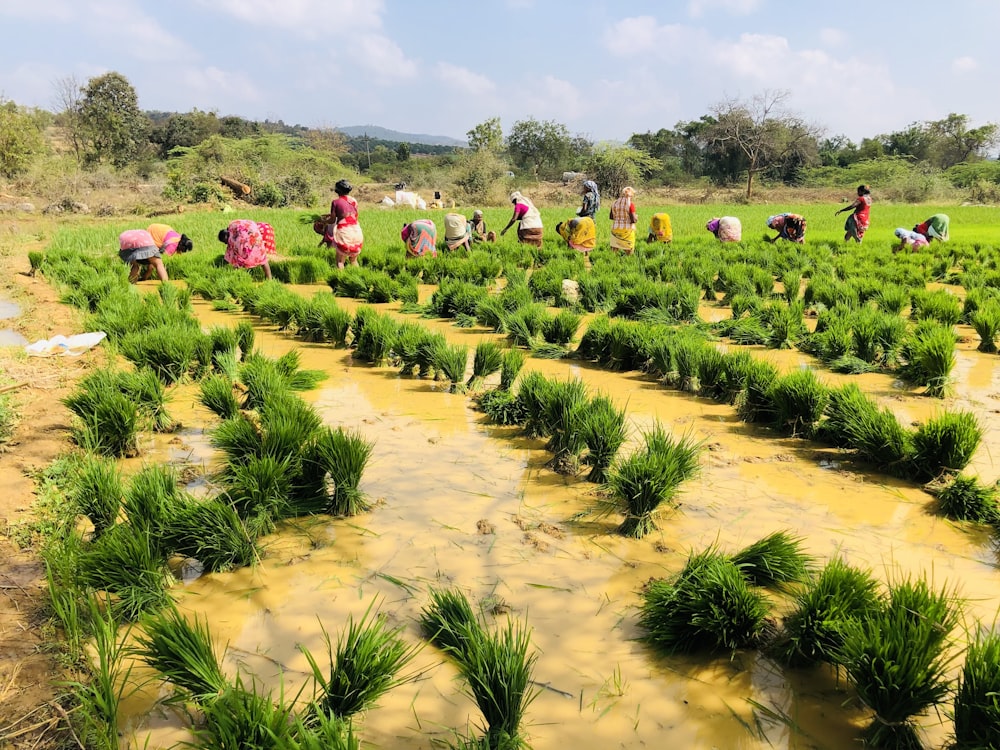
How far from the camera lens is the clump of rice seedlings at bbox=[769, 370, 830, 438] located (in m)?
3.89

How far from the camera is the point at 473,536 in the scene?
2844 millimetres

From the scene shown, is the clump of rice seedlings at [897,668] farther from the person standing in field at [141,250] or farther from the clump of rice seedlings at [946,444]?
the person standing in field at [141,250]

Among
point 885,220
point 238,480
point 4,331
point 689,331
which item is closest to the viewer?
point 238,480

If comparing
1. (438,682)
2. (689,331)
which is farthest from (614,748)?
(689,331)

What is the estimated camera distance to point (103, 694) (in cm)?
171

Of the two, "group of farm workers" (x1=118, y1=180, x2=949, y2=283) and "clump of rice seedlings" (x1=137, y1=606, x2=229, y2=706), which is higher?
"group of farm workers" (x1=118, y1=180, x2=949, y2=283)

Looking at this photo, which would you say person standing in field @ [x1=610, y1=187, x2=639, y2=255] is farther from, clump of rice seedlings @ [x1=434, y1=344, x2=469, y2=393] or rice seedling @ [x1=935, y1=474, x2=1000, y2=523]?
rice seedling @ [x1=935, y1=474, x2=1000, y2=523]

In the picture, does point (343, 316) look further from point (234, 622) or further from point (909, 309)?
point (909, 309)

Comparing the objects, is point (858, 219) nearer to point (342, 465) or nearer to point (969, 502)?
point (969, 502)

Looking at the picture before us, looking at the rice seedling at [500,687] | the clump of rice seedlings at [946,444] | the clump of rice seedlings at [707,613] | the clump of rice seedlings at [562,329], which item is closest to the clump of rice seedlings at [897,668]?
the clump of rice seedlings at [707,613]

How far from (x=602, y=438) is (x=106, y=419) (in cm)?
269

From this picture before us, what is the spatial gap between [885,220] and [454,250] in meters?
15.1

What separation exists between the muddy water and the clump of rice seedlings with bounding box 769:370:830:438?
0.41 ft

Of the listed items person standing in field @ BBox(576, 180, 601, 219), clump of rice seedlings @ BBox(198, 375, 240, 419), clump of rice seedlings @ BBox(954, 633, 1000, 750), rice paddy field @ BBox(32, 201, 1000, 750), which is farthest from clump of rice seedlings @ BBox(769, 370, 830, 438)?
person standing in field @ BBox(576, 180, 601, 219)
